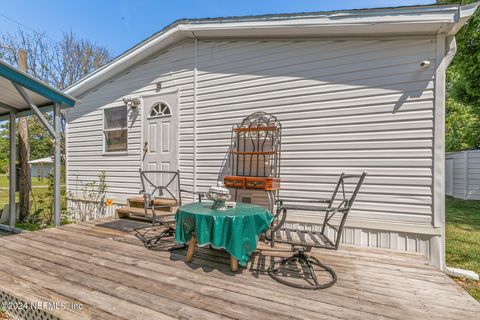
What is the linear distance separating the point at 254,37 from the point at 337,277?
3648 millimetres

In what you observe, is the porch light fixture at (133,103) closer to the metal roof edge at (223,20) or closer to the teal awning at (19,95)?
the metal roof edge at (223,20)

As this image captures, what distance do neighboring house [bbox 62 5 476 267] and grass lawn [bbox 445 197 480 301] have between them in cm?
46

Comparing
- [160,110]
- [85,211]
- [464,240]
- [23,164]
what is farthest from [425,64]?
[23,164]

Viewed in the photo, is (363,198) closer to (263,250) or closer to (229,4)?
(263,250)

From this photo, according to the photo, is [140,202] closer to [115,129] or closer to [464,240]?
[115,129]

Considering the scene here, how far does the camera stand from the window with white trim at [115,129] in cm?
536

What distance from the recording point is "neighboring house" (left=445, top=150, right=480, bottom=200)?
784cm

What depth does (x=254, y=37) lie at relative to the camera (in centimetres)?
396

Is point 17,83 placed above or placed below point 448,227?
above

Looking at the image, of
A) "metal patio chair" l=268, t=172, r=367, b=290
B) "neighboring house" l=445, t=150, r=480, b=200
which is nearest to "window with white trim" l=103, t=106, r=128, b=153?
"metal patio chair" l=268, t=172, r=367, b=290

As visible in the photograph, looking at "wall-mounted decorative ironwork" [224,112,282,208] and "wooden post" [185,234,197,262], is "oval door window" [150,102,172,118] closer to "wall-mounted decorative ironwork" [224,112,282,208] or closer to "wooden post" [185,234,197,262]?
"wall-mounted decorative ironwork" [224,112,282,208]

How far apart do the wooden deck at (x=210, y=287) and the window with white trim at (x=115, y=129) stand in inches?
111

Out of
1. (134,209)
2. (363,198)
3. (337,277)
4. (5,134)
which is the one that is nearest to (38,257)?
(134,209)

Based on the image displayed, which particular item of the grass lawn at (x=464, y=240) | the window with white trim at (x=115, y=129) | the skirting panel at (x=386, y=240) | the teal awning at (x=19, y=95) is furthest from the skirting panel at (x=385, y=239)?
the teal awning at (x=19, y=95)
